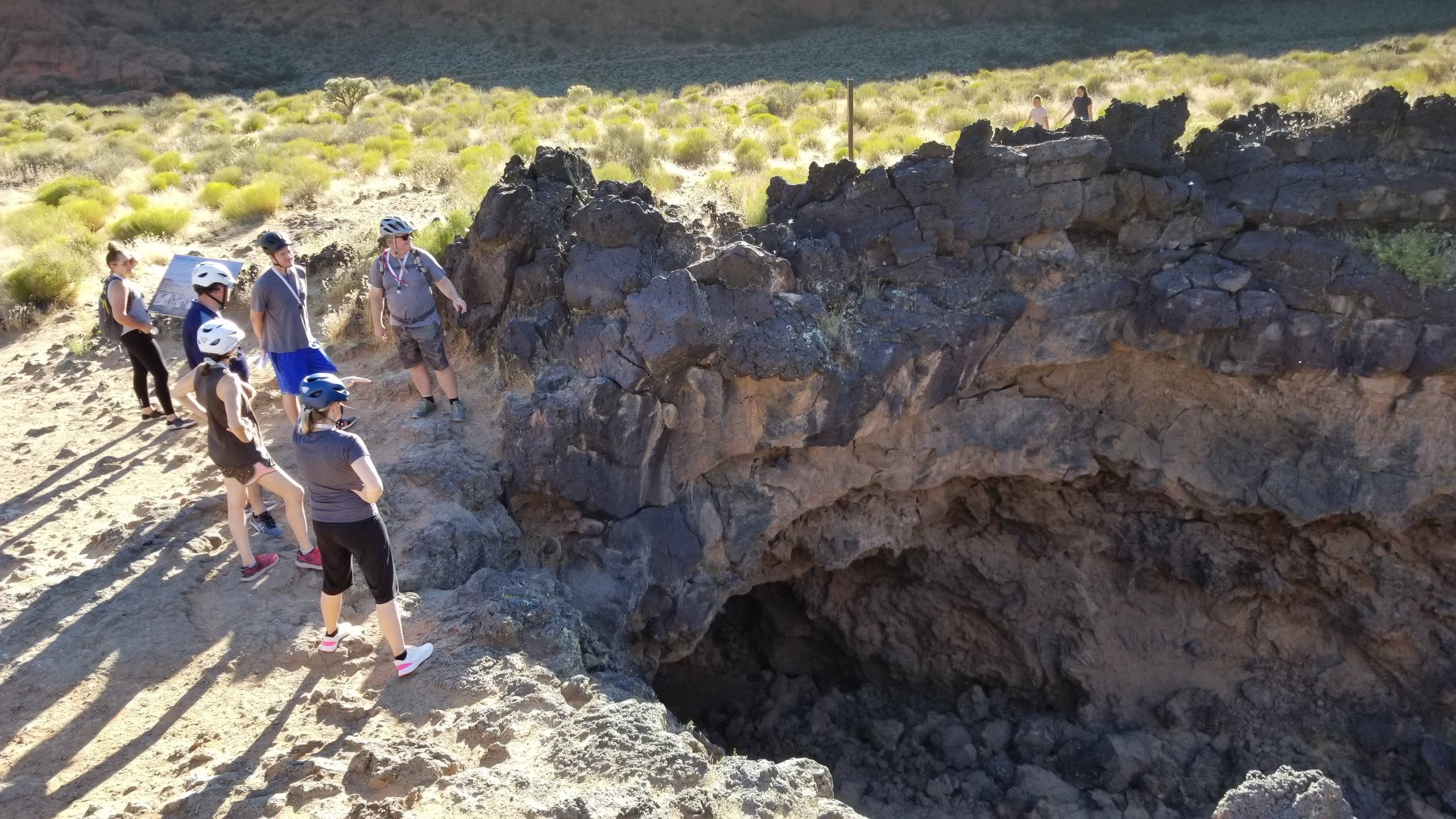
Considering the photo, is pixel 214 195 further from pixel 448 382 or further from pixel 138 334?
pixel 448 382

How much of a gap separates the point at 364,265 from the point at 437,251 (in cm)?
98

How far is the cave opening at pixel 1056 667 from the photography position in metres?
8.38

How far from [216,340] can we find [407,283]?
5.77 ft

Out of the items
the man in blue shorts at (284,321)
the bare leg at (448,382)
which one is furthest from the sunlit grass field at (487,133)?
the man in blue shorts at (284,321)

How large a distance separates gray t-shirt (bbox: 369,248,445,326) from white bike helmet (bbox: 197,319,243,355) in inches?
62.3

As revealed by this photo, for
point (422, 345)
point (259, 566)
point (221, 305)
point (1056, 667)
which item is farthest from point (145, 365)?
point (1056, 667)

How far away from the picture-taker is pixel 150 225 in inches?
491

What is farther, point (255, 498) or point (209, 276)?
point (209, 276)

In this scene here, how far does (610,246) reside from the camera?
7.56m

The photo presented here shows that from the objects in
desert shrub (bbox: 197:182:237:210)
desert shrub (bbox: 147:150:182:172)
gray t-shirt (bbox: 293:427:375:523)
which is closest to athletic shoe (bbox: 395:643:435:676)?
gray t-shirt (bbox: 293:427:375:523)

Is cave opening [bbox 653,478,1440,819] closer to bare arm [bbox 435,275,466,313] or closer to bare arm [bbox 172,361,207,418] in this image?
bare arm [bbox 435,275,466,313]

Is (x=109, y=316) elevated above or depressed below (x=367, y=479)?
above

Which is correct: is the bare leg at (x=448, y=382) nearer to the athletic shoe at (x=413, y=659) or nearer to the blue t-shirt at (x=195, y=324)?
→ the blue t-shirt at (x=195, y=324)

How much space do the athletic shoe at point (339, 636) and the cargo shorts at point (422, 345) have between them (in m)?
2.48
